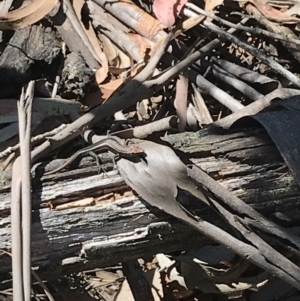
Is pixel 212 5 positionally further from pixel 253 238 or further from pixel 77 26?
pixel 253 238

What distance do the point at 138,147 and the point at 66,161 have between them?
0.16 meters

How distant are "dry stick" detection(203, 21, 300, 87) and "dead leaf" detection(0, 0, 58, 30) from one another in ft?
1.65

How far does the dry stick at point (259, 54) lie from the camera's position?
155 cm

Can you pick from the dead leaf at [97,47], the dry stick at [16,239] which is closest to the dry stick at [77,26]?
the dead leaf at [97,47]

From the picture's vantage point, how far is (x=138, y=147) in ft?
4.04

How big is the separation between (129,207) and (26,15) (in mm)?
841

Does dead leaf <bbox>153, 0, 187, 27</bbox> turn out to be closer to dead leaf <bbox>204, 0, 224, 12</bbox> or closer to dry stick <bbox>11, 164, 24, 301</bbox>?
dead leaf <bbox>204, 0, 224, 12</bbox>

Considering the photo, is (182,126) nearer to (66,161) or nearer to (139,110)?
(139,110)

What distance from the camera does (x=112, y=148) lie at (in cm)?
125

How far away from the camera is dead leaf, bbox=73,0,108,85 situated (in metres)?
1.70

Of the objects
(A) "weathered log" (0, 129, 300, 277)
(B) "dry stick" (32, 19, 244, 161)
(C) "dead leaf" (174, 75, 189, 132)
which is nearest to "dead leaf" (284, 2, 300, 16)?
(B) "dry stick" (32, 19, 244, 161)

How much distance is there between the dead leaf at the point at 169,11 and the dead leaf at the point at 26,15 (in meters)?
0.33

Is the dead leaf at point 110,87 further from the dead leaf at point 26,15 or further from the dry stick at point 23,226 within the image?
the dry stick at point 23,226

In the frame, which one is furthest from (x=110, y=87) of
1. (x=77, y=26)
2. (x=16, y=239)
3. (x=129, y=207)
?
(x=16, y=239)
